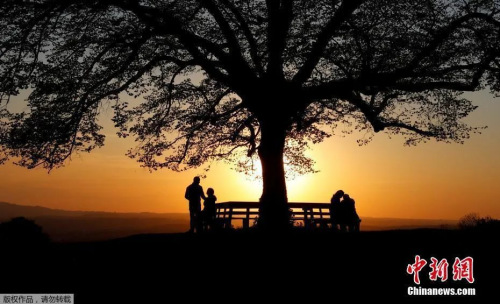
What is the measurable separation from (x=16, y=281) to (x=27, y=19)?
32.5 feet

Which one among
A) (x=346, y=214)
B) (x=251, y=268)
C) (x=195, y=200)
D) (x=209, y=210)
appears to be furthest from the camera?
(x=209, y=210)

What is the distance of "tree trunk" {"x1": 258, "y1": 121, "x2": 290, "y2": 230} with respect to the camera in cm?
1888

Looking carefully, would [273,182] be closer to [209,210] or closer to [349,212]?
[209,210]

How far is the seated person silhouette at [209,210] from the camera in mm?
19094

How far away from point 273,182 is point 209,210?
8.97 feet

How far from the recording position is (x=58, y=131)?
18.4 m

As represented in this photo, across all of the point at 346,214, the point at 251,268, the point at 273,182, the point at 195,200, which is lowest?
the point at 251,268

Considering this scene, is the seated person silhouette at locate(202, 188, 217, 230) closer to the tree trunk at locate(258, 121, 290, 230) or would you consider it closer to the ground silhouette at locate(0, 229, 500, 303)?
the tree trunk at locate(258, 121, 290, 230)

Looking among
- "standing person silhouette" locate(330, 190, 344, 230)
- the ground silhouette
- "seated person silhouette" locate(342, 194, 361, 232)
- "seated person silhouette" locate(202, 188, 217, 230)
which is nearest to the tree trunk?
"standing person silhouette" locate(330, 190, 344, 230)

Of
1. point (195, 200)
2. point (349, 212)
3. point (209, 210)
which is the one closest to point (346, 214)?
point (349, 212)

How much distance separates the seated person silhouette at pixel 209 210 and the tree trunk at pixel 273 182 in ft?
6.19

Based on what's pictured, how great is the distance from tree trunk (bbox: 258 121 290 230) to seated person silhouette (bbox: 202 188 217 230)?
6.19ft

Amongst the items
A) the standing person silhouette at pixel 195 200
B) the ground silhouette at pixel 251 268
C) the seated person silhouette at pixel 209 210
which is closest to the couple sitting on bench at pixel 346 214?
the ground silhouette at pixel 251 268

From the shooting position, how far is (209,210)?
62.8 ft
